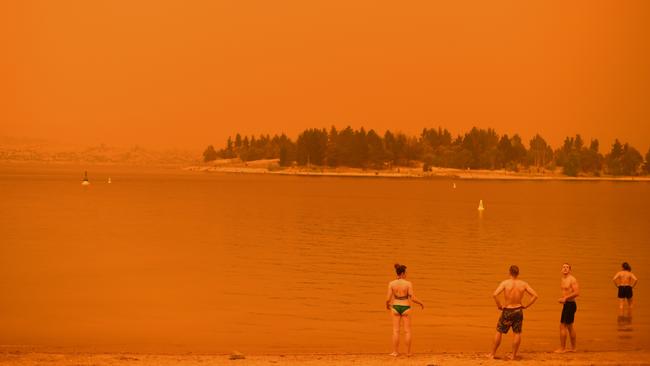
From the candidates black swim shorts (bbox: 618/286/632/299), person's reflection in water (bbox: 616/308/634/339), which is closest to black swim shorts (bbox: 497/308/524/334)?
person's reflection in water (bbox: 616/308/634/339)

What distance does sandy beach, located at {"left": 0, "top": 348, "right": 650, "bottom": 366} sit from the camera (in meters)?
20.7

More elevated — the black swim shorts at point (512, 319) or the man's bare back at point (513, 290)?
the man's bare back at point (513, 290)

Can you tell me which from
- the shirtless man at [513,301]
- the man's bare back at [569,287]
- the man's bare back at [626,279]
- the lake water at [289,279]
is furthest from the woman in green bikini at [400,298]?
the man's bare back at [626,279]

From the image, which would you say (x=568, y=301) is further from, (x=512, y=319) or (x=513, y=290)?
(x=513, y=290)

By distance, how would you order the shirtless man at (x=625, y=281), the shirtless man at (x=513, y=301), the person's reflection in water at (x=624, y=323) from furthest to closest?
the shirtless man at (x=625, y=281)
the person's reflection in water at (x=624, y=323)
the shirtless man at (x=513, y=301)

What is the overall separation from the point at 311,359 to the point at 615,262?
3437cm

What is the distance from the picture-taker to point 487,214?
325 ft

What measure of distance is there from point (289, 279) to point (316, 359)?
62.6 ft

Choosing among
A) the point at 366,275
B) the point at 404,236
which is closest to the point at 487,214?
the point at 404,236

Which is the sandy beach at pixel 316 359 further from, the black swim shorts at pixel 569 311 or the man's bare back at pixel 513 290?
the man's bare back at pixel 513 290

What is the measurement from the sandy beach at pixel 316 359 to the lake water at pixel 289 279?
1.92m

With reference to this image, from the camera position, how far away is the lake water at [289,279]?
26.8 meters

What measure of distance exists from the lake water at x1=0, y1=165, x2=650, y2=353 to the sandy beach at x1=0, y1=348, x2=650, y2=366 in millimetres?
1920

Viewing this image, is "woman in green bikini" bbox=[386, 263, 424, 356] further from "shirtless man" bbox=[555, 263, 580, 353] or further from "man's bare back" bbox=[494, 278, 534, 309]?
"shirtless man" bbox=[555, 263, 580, 353]
